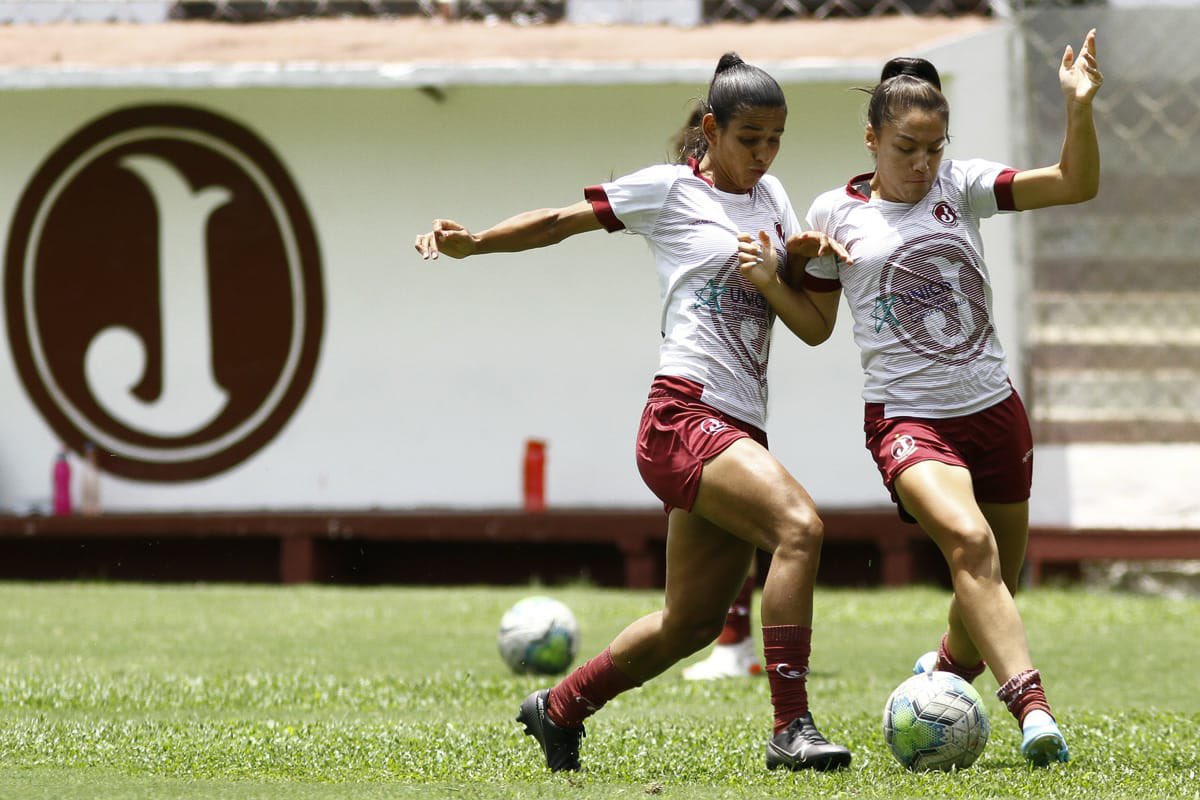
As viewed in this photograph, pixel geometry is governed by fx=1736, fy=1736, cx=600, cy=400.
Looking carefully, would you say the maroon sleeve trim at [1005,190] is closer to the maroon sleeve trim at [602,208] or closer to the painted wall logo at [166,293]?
the maroon sleeve trim at [602,208]

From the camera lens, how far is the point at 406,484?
14.6 meters

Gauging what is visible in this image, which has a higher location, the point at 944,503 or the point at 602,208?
the point at 602,208

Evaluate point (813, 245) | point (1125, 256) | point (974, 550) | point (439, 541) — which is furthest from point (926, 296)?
point (439, 541)

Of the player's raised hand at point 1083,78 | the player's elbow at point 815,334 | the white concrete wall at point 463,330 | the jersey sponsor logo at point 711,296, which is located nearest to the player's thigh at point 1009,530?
the player's elbow at point 815,334

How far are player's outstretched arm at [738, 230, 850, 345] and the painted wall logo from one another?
9.57 m

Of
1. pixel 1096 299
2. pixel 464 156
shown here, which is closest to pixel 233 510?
pixel 464 156

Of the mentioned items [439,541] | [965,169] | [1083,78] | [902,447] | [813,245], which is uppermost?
[1083,78]

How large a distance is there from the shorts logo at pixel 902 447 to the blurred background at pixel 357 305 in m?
8.36

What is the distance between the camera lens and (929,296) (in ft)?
18.2

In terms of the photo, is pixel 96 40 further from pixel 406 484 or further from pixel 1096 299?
pixel 1096 299

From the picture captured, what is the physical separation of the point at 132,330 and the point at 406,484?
105 inches

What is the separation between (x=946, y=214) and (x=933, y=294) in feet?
0.90

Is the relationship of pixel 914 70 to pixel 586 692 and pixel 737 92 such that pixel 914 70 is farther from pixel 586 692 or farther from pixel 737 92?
pixel 586 692

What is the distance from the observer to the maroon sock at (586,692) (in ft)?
17.7
